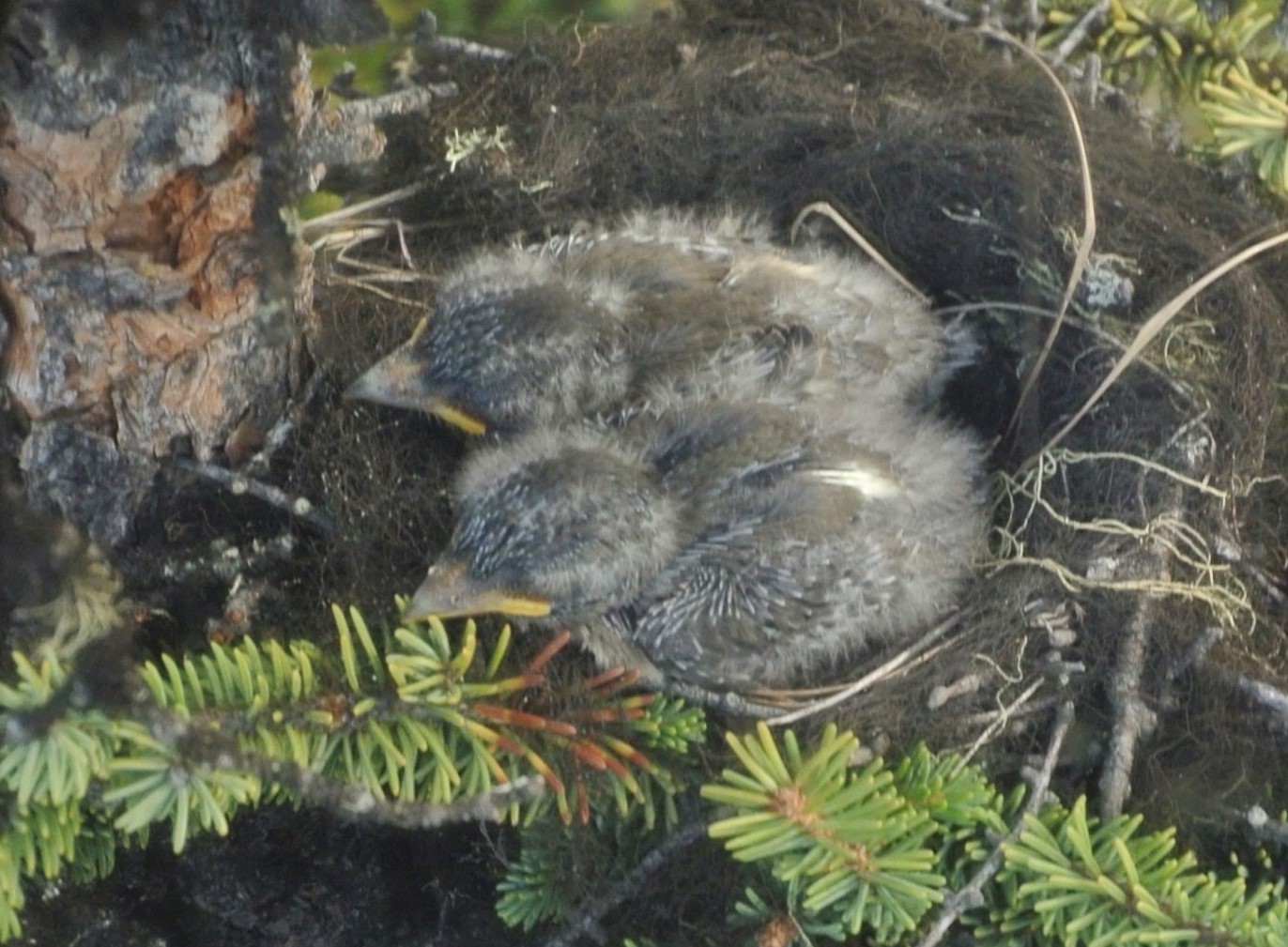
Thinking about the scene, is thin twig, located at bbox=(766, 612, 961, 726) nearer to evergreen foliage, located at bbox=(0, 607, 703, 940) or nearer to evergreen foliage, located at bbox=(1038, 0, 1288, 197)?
evergreen foliage, located at bbox=(0, 607, 703, 940)

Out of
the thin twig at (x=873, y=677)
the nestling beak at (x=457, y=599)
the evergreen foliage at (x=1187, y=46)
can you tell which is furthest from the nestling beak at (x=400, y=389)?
Answer: the evergreen foliage at (x=1187, y=46)

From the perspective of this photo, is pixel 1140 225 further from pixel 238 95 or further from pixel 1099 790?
pixel 238 95

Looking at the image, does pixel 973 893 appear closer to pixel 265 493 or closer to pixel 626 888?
pixel 626 888

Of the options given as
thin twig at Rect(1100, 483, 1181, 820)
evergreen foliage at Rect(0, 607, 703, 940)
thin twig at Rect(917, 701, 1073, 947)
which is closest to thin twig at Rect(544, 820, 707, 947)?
evergreen foliage at Rect(0, 607, 703, 940)

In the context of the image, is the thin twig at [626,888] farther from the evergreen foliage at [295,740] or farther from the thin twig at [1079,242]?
the thin twig at [1079,242]

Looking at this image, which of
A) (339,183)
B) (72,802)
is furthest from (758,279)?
(72,802)

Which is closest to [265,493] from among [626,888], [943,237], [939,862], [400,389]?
[400,389]
